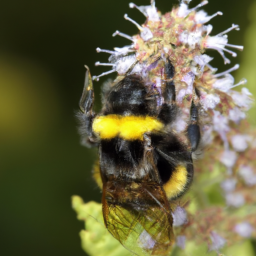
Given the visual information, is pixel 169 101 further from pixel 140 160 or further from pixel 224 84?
pixel 224 84

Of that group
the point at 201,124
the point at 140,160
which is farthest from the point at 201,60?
the point at 140,160

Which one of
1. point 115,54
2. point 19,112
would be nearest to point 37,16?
point 19,112

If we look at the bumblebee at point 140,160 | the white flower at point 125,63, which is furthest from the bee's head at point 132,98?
the white flower at point 125,63

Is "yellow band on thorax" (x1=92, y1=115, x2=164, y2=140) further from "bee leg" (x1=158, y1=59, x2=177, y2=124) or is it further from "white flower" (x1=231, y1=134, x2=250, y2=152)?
"white flower" (x1=231, y1=134, x2=250, y2=152)

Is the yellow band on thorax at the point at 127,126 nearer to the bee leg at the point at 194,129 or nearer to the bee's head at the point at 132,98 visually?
the bee's head at the point at 132,98

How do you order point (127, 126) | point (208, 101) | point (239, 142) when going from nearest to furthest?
point (127, 126), point (208, 101), point (239, 142)

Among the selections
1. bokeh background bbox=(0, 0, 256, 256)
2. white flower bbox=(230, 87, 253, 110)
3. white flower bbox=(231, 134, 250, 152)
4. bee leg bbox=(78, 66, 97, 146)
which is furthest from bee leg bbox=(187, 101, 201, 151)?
bokeh background bbox=(0, 0, 256, 256)
